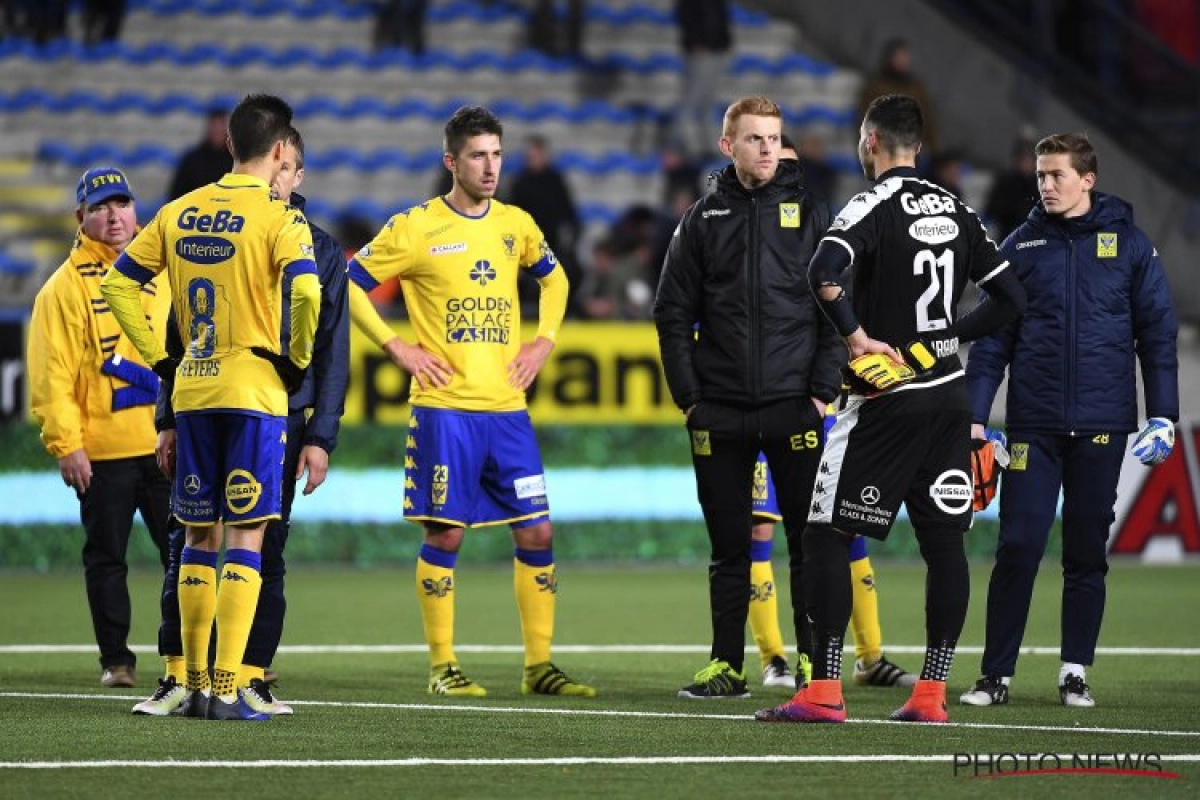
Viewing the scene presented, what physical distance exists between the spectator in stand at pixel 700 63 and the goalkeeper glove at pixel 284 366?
14120mm

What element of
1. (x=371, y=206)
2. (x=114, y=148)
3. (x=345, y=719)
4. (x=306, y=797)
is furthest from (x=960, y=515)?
(x=114, y=148)

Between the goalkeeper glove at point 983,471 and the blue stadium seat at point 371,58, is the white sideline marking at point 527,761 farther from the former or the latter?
the blue stadium seat at point 371,58

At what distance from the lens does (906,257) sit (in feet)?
26.2

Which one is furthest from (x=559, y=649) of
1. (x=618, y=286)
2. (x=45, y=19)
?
(x=45, y=19)

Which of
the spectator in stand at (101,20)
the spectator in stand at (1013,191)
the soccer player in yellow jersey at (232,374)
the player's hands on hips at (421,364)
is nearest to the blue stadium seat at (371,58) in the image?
the spectator in stand at (101,20)

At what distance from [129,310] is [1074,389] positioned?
3.60 metres

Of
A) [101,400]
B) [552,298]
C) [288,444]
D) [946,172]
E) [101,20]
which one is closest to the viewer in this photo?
[288,444]

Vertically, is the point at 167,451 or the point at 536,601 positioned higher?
the point at 167,451

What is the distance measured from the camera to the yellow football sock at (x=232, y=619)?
7.92m

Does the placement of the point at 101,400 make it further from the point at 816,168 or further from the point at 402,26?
the point at 402,26

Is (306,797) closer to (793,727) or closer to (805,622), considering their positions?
(793,727)

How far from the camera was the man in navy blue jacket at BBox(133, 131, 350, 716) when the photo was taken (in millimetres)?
8266

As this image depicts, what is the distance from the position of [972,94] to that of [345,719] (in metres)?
16.1

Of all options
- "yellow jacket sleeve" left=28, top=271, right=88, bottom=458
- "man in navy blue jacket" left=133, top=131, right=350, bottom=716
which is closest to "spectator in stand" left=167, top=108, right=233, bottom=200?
"yellow jacket sleeve" left=28, top=271, right=88, bottom=458
